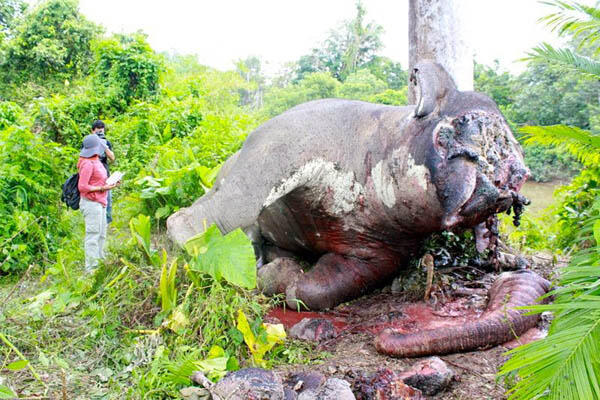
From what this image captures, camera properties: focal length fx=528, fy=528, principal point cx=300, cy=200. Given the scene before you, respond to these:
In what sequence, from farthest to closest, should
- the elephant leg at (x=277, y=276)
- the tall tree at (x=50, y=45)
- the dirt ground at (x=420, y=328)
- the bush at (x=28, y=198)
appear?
the tall tree at (x=50, y=45)
the bush at (x=28, y=198)
the elephant leg at (x=277, y=276)
the dirt ground at (x=420, y=328)

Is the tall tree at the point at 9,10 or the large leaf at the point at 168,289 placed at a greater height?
the tall tree at the point at 9,10

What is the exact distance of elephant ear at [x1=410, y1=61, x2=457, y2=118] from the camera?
116 inches

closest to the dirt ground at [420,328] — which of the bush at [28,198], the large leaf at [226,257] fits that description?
the large leaf at [226,257]

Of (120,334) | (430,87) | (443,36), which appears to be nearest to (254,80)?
(443,36)

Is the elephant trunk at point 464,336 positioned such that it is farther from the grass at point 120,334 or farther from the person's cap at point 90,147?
the person's cap at point 90,147

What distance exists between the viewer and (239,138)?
6523mm

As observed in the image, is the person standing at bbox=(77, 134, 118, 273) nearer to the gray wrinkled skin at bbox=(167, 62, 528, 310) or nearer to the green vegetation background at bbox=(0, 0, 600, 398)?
the green vegetation background at bbox=(0, 0, 600, 398)

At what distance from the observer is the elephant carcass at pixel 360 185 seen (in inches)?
110

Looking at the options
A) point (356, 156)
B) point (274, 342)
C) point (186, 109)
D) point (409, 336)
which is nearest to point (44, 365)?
point (274, 342)

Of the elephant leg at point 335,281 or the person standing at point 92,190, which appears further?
the person standing at point 92,190

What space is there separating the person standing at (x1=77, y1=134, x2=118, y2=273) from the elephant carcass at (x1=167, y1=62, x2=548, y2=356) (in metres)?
1.59

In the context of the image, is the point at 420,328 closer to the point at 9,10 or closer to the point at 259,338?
the point at 259,338

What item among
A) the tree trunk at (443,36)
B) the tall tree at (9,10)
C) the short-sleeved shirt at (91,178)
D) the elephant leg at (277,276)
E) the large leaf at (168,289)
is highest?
the tall tree at (9,10)

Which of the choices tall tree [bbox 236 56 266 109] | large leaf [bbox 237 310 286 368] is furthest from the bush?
tall tree [bbox 236 56 266 109]
